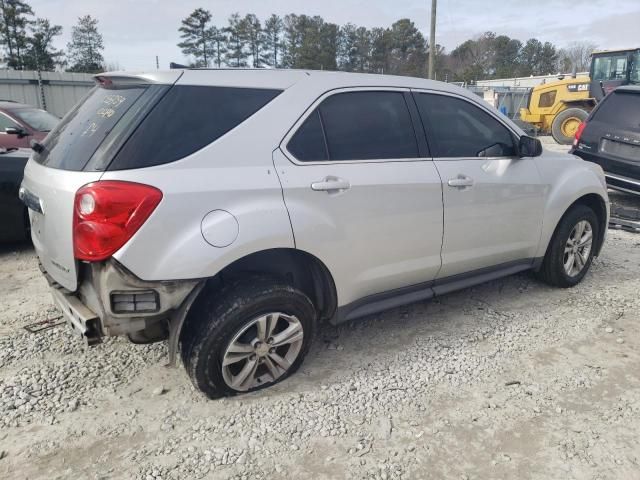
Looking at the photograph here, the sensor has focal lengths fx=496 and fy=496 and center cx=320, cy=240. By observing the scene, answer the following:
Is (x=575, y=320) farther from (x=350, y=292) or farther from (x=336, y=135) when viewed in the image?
(x=336, y=135)

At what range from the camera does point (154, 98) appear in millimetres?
2518

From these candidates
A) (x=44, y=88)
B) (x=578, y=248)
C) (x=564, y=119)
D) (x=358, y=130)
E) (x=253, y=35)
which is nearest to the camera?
(x=358, y=130)

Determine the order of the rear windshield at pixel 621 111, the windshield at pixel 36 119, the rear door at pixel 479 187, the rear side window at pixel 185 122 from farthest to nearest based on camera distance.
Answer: the windshield at pixel 36 119 → the rear windshield at pixel 621 111 → the rear door at pixel 479 187 → the rear side window at pixel 185 122

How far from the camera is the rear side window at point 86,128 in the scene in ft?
8.33

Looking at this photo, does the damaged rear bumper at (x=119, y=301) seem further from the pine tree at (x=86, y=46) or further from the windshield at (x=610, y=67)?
the pine tree at (x=86, y=46)

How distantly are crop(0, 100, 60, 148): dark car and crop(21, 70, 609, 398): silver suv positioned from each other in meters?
6.40

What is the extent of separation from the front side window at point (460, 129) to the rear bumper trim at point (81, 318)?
2.35m

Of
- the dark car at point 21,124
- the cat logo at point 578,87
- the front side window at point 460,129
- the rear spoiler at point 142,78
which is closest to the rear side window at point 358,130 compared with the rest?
the front side window at point 460,129

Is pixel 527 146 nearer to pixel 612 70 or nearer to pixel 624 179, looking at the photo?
pixel 624 179

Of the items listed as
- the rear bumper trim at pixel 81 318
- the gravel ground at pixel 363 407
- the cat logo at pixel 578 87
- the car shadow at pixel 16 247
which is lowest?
the gravel ground at pixel 363 407

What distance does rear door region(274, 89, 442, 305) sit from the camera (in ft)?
9.15

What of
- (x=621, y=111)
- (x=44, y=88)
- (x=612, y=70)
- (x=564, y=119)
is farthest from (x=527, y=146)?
(x=44, y=88)

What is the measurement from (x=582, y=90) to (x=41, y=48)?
3854 centimetres

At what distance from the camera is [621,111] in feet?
23.8
